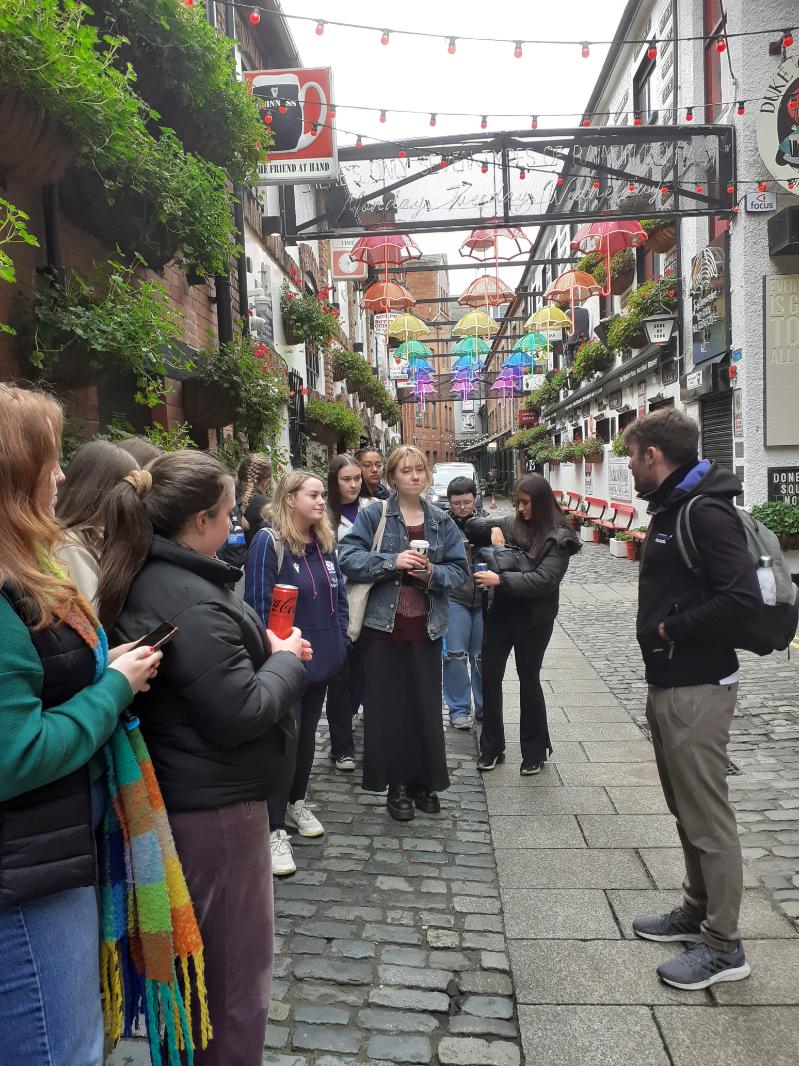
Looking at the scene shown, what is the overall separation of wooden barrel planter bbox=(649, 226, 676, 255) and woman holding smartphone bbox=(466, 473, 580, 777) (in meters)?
9.76

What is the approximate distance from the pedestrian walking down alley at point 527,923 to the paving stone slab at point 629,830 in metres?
0.01

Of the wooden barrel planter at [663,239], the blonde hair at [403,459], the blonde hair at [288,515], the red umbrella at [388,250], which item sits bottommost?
the blonde hair at [288,515]

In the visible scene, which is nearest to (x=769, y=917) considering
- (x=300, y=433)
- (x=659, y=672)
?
(x=659, y=672)

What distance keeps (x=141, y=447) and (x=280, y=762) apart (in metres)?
1.61

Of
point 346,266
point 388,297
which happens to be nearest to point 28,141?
point 388,297

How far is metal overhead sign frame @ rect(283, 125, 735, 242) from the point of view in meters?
9.86

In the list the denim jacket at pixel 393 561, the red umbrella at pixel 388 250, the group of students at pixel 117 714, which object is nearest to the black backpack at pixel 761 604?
the group of students at pixel 117 714

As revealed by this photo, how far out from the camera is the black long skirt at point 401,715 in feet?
13.0

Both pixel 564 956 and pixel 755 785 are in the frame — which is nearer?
pixel 564 956

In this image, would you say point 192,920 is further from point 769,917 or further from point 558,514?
point 558,514

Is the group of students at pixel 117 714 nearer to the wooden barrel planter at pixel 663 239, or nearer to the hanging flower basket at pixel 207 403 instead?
the hanging flower basket at pixel 207 403

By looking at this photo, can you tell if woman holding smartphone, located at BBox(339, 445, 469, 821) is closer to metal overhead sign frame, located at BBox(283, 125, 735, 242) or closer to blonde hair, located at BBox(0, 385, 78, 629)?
blonde hair, located at BBox(0, 385, 78, 629)

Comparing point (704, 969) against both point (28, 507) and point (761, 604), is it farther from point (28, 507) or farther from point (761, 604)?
point (28, 507)

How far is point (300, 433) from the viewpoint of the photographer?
39.2 ft
